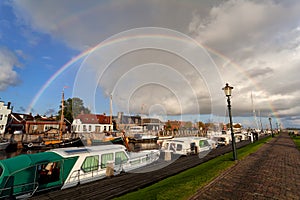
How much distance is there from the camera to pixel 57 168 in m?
9.20

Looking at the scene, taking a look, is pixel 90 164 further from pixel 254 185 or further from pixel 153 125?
pixel 153 125

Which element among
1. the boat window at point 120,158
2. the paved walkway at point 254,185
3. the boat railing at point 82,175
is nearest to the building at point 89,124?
the boat window at point 120,158

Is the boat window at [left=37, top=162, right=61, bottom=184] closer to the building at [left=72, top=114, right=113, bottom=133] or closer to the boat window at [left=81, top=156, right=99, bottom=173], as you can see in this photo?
the boat window at [left=81, top=156, right=99, bottom=173]

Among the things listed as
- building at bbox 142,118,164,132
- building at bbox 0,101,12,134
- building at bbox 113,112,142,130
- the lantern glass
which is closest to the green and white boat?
the lantern glass

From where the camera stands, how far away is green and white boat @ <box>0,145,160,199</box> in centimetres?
758

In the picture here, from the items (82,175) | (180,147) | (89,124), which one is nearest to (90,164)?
(82,175)

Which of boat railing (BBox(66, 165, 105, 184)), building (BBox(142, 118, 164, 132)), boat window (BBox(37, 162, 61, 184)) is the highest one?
building (BBox(142, 118, 164, 132))

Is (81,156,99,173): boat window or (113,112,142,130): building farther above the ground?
(113,112,142,130): building

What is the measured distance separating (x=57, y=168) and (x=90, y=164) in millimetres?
1903

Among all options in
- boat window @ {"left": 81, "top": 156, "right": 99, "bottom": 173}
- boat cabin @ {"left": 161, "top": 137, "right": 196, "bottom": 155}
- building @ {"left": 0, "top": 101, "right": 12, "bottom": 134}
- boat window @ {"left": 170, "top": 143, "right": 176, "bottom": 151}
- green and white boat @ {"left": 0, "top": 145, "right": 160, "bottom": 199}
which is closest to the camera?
green and white boat @ {"left": 0, "top": 145, "right": 160, "bottom": 199}

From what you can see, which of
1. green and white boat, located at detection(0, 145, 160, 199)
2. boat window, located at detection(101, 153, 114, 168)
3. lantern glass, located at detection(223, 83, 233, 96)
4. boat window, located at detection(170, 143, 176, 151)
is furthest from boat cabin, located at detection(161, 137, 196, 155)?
boat window, located at detection(101, 153, 114, 168)

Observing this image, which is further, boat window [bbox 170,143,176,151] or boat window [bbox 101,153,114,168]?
boat window [bbox 170,143,176,151]

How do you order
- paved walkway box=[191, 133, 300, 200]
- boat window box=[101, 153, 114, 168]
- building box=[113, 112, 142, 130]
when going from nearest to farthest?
paved walkway box=[191, 133, 300, 200], boat window box=[101, 153, 114, 168], building box=[113, 112, 142, 130]

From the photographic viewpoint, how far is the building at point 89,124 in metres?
67.4
